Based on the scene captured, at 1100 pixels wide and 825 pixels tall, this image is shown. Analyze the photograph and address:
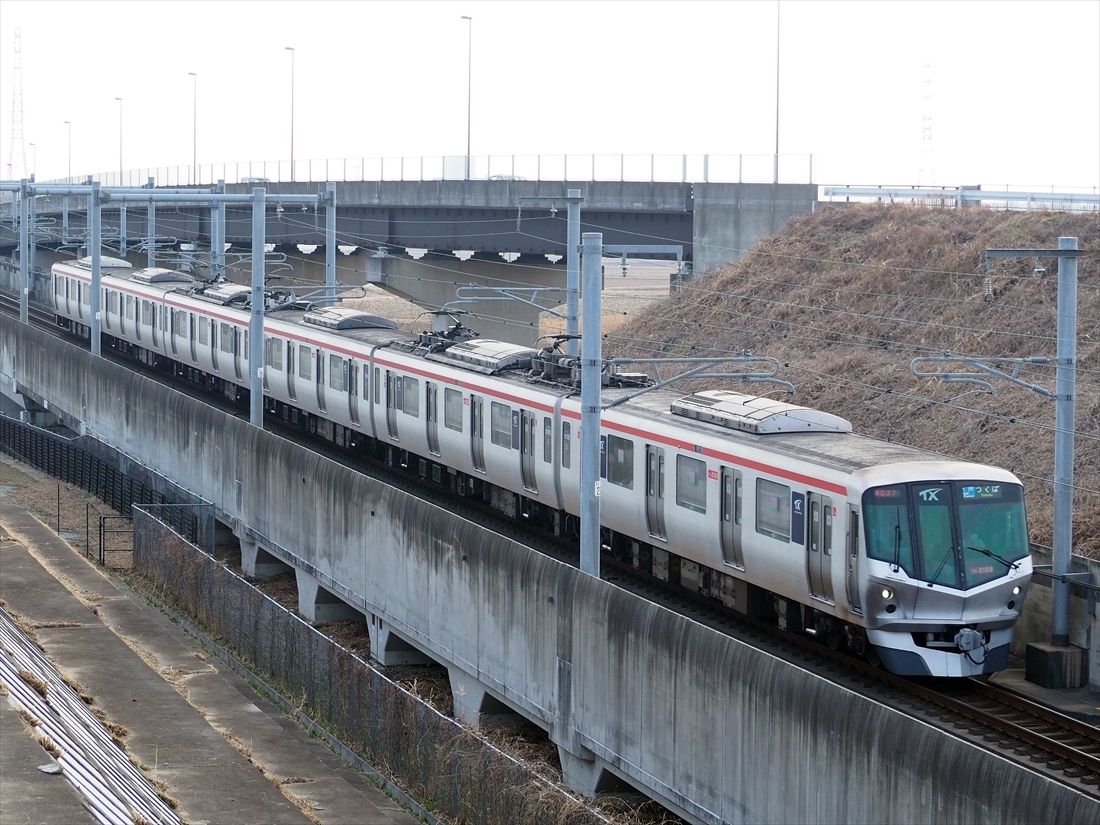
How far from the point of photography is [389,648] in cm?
2170

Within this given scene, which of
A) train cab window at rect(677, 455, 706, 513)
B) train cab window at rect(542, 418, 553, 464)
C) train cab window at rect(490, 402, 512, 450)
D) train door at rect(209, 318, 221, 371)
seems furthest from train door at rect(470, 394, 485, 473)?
train door at rect(209, 318, 221, 371)

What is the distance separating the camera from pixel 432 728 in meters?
16.4

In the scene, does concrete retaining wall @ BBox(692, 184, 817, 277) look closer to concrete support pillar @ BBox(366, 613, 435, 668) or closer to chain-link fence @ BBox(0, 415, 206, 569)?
chain-link fence @ BBox(0, 415, 206, 569)

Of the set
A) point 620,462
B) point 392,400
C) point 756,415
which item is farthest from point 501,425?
point 756,415

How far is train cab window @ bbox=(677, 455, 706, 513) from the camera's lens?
19.9m

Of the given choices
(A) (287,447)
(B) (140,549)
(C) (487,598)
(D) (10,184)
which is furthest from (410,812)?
(D) (10,184)

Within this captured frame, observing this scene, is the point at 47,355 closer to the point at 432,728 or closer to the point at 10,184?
the point at 10,184

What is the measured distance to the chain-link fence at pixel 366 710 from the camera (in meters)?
14.9

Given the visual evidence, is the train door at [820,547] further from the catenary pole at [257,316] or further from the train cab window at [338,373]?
the train cab window at [338,373]

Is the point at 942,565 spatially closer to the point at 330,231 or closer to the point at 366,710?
the point at 366,710

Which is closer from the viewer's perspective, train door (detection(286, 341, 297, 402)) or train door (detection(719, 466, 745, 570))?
train door (detection(719, 466, 745, 570))

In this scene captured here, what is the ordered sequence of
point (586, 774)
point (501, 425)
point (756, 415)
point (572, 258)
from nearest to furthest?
point (586, 774), point (756, 415), point (501, 425), point (572, 258)

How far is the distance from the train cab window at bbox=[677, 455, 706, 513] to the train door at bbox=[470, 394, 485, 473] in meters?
6.56

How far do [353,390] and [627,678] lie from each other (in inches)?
701
